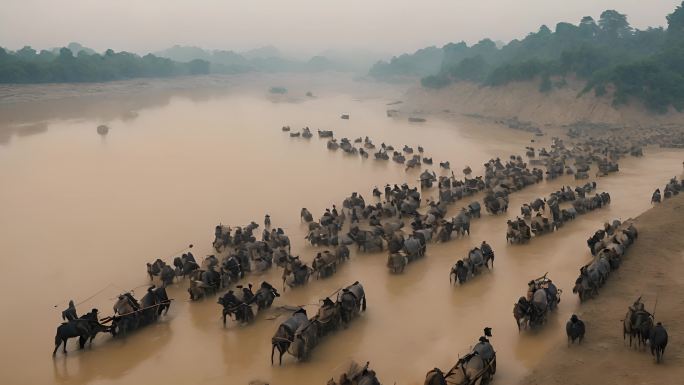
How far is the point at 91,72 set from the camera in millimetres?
90500

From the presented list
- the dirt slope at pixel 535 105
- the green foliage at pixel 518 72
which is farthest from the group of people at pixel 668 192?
the green foliage at pixel 518 72

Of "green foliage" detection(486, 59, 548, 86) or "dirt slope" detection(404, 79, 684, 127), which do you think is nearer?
"dirt slope" detection(404, 79, 684, 127)

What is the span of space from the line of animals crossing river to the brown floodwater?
0.42 meters

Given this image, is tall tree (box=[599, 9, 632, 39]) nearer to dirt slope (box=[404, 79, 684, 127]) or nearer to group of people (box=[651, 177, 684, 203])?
dirt slope (box=[404, 79, 684, 127])

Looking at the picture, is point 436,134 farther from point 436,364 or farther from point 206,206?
point 436,364

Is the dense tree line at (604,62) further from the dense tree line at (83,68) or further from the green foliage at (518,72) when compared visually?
the dense tree line at (83,68)

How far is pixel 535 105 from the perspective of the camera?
212ft

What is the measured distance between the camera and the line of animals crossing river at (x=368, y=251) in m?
12.0

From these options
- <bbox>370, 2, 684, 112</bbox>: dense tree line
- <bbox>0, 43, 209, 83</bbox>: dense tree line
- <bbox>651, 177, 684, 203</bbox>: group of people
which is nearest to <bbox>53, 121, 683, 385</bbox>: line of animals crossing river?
<bbox>651, 177, 684, 203</bbox>: group of people

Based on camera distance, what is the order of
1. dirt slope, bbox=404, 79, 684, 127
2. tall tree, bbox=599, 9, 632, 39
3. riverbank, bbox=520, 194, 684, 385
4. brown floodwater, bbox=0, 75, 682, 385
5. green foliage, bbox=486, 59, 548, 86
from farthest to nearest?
tall tree, bbox=599, 9, 632, 39 → green foliage, bbox=486, 59, 548, 86 → dirt slope, bbox=404, 79, 684, 127 → brown floodwater, bbox=0, 75, 682, 385 → riverbank, bbox=520, 194, 684, 385

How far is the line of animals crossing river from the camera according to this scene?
39.4 feet

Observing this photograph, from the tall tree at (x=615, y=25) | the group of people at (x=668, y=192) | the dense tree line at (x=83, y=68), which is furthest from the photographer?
the tall tree at (x=615, y=25)

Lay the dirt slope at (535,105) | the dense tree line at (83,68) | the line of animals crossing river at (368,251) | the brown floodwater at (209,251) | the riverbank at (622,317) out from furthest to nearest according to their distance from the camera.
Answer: the dense tree line at (83,68) → the dirt slope at (535,105) → the brown floodwater at (209,251) → the line of animals crossing river at (368,251) → the riverbank at (622,317)

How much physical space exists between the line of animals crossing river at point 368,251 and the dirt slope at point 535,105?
29951mm
